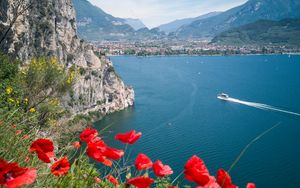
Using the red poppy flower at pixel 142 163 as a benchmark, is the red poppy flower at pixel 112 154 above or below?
above

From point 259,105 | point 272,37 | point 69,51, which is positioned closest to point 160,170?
point 69,51

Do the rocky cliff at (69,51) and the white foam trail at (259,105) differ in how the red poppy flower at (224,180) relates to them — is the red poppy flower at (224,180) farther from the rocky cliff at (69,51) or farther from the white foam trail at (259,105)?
the white foam trail at (259,105)

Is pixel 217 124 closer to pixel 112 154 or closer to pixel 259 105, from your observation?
pixel 259 105

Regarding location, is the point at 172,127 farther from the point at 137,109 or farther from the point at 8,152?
the point at 8,152

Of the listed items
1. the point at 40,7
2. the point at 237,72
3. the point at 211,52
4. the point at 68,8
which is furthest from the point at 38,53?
the point at 211,52

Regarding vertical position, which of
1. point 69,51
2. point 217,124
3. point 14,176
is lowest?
point 217,124

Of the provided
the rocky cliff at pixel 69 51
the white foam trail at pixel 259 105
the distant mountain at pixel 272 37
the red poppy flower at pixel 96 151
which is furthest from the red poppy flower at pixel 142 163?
the distant mountain at pixel 272 37

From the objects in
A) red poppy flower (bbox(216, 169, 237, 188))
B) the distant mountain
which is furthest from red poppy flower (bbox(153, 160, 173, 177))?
the distant mountain
